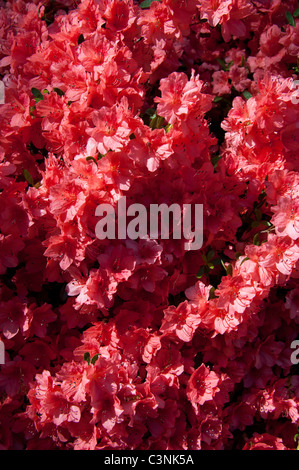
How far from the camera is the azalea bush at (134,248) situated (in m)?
1.30

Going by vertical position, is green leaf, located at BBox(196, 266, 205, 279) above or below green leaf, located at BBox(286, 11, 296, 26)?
below

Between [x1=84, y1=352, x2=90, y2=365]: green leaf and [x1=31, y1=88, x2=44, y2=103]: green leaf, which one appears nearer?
[x1=84, y1=352, x2=90, y2=365]: green leaf

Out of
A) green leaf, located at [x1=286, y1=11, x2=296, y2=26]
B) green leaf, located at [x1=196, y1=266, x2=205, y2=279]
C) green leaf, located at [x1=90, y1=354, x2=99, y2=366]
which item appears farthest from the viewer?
green leaf, located at [x1=286, y1=11, x2=296, y2=26]

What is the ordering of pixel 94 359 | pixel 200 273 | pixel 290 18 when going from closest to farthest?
1. pixel 94 359
2. pixel 200 273
3. pixel 290 18

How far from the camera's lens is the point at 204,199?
142cm

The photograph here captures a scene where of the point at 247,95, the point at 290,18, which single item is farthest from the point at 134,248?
the point at 290,18

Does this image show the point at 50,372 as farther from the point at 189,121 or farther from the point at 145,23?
the point at 145,23

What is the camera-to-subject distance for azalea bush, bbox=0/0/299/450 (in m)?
1.30

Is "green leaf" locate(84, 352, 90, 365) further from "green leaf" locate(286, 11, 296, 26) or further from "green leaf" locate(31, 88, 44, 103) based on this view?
"green leaf" locate(286, 11, 296, 26)

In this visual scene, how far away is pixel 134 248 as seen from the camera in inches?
53.9

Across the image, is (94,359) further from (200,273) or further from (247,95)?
(247,95)

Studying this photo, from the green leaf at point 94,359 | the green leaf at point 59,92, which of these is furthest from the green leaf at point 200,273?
the green leaf at point 59,92

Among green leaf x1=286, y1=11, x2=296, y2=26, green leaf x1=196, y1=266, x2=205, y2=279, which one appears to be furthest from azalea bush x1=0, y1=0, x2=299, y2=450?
green leaf x1=286, y1=11, x2=296, y2=26

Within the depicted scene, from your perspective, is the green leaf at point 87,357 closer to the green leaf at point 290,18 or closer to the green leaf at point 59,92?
the green leaf at point 59,92
